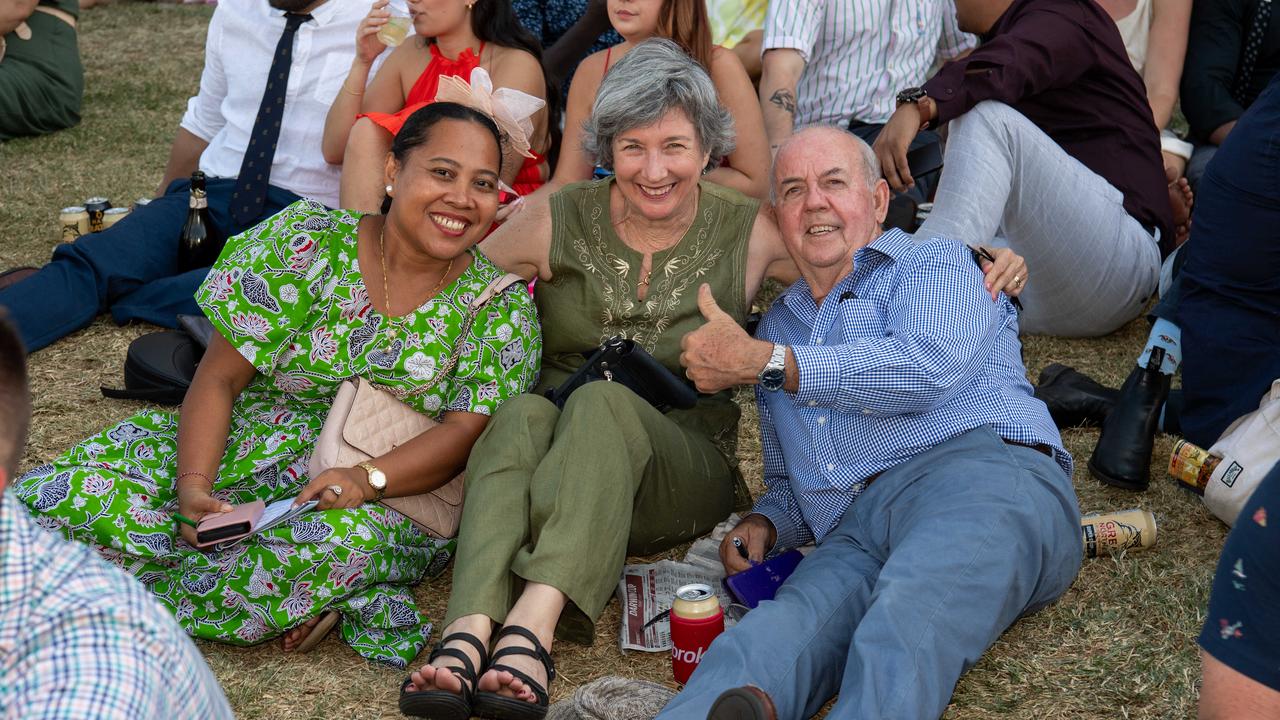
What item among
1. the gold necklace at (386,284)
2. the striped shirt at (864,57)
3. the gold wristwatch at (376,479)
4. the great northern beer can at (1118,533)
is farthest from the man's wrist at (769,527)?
the striped shirt at (864,57)

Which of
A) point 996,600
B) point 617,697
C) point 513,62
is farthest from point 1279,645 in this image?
point 513,62

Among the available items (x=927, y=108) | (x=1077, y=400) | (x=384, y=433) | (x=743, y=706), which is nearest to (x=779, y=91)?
(x=927, y=108)

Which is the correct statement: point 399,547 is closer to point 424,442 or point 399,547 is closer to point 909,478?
point 424,442

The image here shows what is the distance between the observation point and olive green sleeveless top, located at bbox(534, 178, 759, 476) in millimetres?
3820

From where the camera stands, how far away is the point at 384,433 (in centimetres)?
357

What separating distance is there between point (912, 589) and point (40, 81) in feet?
24.0

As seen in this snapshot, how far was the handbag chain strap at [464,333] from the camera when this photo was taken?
3650mm

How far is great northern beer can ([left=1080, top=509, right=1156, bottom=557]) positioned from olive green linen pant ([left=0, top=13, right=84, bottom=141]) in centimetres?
703

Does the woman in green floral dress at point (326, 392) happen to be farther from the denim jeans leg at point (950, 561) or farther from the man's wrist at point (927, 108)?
the man's wrist at point (927, 108)

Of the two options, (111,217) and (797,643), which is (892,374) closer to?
(797,643)

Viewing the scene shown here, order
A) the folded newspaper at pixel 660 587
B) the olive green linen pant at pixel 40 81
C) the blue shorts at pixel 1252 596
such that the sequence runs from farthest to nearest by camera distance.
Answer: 1. the olive green linen pant at pixel 40 81
2. the folded newspaper at pixel 660 587
3. the blue shorts at pixel 1252 596

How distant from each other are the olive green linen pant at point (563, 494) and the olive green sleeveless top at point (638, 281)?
37 cm

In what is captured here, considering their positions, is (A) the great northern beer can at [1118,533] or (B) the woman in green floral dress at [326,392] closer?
(B) the woman in green floral dress at [326,392]

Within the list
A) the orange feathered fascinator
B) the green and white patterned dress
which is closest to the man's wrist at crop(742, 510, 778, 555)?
the green and white patterned dress
